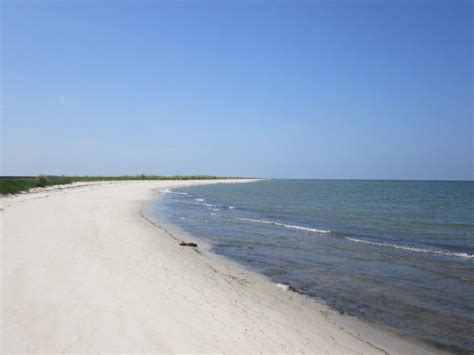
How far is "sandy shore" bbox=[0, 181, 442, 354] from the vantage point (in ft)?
18.4

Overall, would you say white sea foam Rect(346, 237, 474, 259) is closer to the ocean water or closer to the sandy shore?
the ocean water

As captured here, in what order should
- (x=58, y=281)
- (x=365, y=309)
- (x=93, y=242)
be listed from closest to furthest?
(x=58, y=281) → (x=365, y=309) → (x=93, y=242)

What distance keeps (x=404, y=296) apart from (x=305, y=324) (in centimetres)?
375

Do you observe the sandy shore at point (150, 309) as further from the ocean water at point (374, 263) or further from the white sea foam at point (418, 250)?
the white sea foam at point (418, 250)

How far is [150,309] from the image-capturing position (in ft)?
22.5

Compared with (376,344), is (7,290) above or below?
above

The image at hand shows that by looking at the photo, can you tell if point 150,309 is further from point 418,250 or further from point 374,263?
point 418,250

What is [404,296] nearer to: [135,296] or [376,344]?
[376,344]

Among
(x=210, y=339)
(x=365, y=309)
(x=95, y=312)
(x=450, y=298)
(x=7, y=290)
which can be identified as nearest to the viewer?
(x=210, y=339)

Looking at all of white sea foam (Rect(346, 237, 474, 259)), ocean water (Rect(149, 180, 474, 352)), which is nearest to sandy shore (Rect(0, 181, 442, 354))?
ocean water (Rect(149, 180, 474, 352))

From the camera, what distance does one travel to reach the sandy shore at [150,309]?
5594mm

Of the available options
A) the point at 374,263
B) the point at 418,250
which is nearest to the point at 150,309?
the point at 374,263

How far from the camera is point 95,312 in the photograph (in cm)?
641

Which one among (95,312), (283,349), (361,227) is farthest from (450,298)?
(361,227)
